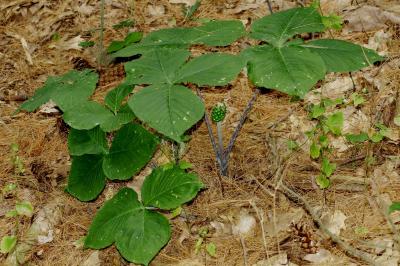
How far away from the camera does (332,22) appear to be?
306 centimetres

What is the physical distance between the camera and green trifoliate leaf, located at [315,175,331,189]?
87.0 inches

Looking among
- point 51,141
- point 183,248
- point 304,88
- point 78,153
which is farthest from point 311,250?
point 51,141

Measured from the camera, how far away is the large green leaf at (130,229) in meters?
1.99

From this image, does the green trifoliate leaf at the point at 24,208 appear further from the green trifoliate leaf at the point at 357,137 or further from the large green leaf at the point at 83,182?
the green trifoliate leaf at the point at 357,137

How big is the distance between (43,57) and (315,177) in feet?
7.60

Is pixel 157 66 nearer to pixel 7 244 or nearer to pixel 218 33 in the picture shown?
pixel 218 33

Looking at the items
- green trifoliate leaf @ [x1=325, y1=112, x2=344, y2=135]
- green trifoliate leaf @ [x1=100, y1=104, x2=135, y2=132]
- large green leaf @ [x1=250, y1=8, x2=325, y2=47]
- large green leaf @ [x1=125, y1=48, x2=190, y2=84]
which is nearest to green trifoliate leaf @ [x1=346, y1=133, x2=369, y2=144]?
green trifoliate leaf @ [x1=325, y1=112, x2=344, y2=135]

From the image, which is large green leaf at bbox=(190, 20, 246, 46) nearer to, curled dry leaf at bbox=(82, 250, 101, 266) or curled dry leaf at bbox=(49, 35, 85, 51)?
curled dry leaf at bbox=(82, 250, 101, 266)

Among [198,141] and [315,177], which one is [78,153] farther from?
[315,177]

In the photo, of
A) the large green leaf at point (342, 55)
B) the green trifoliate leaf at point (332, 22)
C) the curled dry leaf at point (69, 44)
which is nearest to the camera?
the large green leaf at point (342, 55)

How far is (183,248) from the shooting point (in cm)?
216

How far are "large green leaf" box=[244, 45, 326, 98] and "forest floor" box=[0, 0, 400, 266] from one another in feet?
2.00

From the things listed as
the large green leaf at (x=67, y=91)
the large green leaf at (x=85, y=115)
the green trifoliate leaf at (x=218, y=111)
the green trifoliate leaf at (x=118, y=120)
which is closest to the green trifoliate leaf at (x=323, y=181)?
the green trifoliate leaf at (x=218, y=111)

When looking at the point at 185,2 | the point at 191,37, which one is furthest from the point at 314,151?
the point at 185,2
